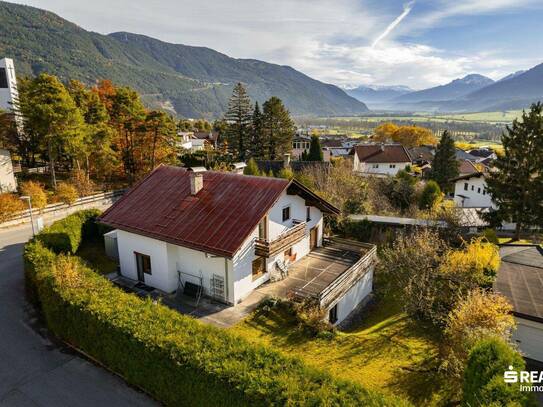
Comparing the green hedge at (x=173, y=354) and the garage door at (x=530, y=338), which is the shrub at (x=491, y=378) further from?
the garage door at (x=530, y=338)

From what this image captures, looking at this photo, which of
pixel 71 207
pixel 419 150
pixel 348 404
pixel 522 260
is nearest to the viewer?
pixel 348 404

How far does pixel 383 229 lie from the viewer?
32.8 m

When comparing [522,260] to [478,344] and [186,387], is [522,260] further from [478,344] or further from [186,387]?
[186,387]

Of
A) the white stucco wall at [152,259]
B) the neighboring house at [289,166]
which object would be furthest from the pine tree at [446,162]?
the white stucco wall at [152,259]

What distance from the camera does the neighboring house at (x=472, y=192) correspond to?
162 ft

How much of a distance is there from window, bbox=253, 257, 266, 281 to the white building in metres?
57.1

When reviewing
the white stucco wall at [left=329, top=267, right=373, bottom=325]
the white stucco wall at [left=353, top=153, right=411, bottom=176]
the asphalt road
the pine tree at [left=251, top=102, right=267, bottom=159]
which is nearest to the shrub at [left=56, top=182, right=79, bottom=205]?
the asphalt road

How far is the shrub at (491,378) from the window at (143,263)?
16805 millimetres

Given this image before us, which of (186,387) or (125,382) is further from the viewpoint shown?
(125,382)

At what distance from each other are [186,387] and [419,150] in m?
116

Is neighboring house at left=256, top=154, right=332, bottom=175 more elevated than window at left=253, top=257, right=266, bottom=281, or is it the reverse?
neighboring house at left=256, top=154, right=332, bottom=175

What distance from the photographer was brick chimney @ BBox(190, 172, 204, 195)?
21.0m

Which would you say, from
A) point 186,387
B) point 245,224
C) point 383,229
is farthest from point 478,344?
point 383,229

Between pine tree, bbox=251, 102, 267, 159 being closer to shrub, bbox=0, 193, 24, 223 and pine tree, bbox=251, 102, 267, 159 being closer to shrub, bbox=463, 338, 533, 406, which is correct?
shrub, bbox=0, 193, 24, 223
